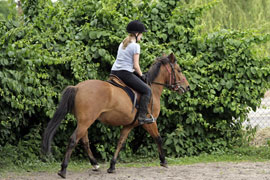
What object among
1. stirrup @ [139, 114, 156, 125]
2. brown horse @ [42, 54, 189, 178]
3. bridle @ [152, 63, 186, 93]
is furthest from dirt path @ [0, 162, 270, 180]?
bridle @ [152, 63, 186, 93]

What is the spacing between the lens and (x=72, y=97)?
6.80 metres

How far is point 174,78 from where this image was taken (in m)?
8.02

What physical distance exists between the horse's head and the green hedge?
2.63 ft

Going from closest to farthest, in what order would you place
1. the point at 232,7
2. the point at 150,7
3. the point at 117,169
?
1. the point at 117,169
2. the point at 150,7
3. the point at 232,7

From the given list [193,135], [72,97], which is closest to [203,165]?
[193,135]

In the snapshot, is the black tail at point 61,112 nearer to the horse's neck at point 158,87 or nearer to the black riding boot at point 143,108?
the black riding boot at point 143,108

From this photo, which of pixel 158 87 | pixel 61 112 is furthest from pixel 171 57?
pixel 61 112

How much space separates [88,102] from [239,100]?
3778mm

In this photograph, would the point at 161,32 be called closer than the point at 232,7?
Yes

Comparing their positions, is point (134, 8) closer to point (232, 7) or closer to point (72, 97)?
point (72, 97)

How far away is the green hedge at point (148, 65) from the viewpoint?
8375 millimetres

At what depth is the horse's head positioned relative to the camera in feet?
26.2

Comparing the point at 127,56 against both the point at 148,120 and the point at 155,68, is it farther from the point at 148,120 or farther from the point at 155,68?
the point at 148,120

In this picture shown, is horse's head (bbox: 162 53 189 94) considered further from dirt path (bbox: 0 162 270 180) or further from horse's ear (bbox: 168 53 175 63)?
dirt path (bbox: 0 162 270 180)
